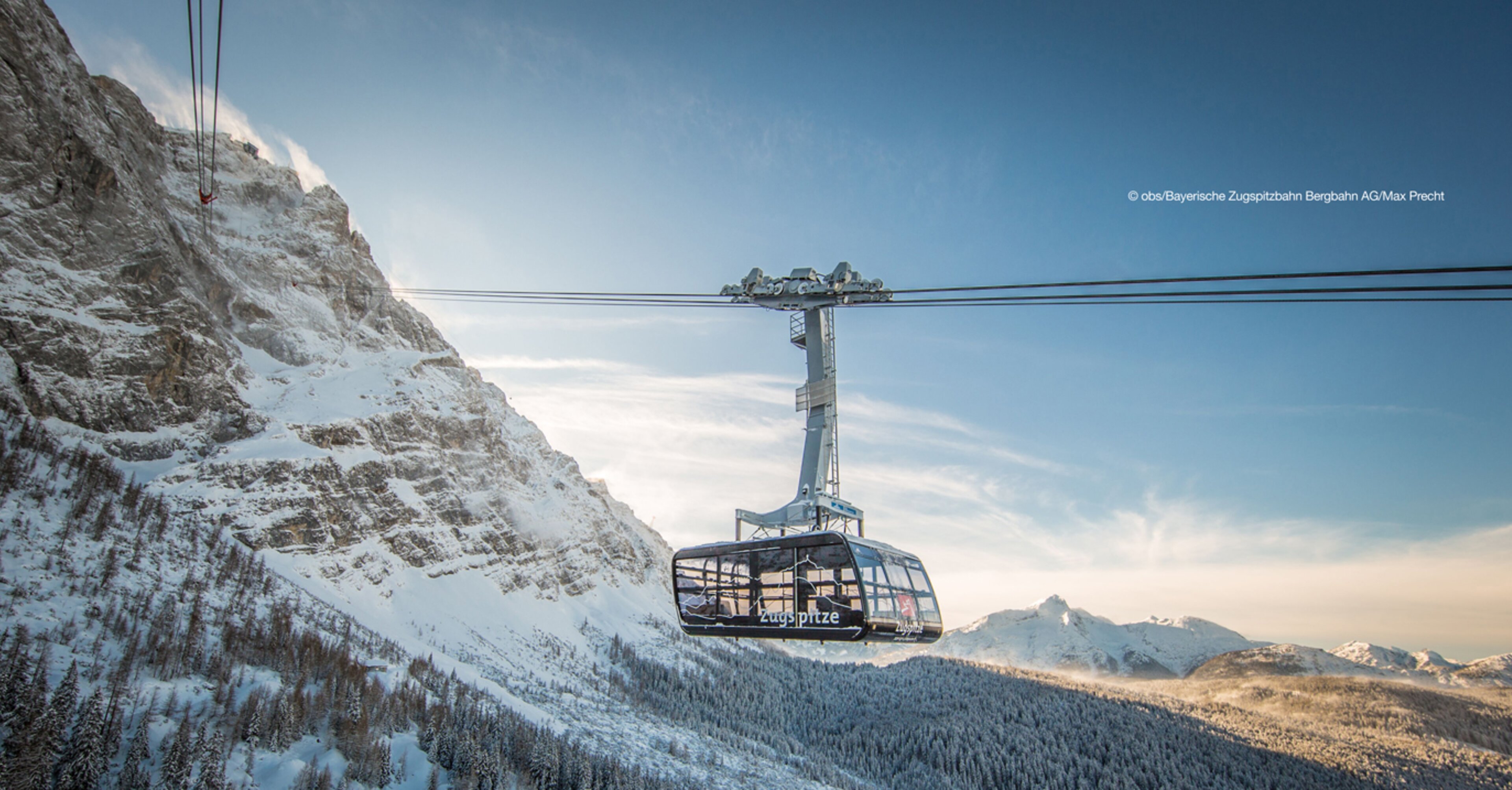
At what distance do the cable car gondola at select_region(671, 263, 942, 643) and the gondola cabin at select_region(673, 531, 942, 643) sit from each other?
0.09 feet

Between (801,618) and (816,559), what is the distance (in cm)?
162

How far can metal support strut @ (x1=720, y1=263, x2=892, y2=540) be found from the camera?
56.7 feet

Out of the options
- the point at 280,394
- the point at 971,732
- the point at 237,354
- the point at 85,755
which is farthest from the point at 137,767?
the point at 971,732

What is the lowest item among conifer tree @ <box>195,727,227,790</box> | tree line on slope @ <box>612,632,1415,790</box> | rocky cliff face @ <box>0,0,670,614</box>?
tree line on slope @ <box>612,632,1415,790</box>

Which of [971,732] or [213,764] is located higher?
[213,764]

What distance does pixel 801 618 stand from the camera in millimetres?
17500

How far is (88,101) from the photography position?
11275 cm

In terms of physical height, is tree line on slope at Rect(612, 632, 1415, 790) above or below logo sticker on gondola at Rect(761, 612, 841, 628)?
below

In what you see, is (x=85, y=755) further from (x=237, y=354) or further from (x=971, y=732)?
(x=971, y=732)

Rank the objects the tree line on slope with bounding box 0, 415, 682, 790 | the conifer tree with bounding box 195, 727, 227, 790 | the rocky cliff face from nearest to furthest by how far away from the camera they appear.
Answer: the tree line on slope with bounding box 0, 415, 682, 790, the conifer tree with bounding box 195, 727, 227, 790, the rocky cliff face

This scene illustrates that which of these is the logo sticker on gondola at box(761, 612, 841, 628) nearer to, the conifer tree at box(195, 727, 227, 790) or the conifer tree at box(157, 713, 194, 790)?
Result: the conifer tree at box(195, 727, 227, 790)

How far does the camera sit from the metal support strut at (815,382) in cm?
1728

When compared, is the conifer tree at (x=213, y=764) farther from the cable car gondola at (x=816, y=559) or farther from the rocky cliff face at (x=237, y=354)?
the rocky cliff face at (x=237, y=354)

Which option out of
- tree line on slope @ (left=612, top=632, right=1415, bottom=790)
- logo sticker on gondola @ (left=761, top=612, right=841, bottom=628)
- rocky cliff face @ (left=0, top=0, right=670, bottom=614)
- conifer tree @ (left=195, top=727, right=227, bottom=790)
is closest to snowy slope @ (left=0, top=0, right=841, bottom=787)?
rocky cliff face @ (left=0, top=0, right=670, bottom=614)
